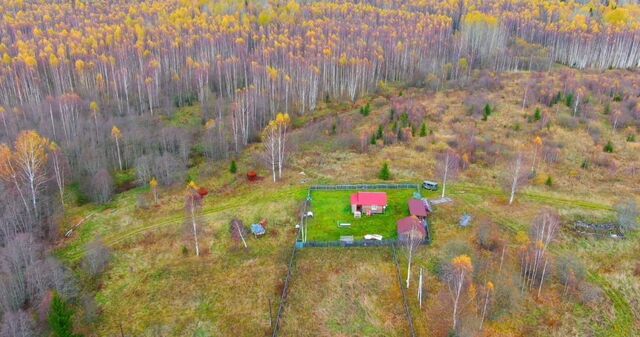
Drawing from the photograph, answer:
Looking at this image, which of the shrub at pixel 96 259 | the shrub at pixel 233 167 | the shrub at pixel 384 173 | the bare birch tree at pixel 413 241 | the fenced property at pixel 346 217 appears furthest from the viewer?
the shrub at pixel 233 167

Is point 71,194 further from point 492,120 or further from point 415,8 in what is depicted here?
point 415,8

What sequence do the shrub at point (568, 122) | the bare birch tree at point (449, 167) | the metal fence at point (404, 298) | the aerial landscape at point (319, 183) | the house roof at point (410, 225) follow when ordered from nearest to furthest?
the metal fence at point (404, 298) < the aerial landscape at point (319, 183) < the house roof at point (410, 225) < the bare birch tree at point (449, 167) < the shrub at point (568, 122)

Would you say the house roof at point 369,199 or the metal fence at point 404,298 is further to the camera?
the house roof at point 369,199

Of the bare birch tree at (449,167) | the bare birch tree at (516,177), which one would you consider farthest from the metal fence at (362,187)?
the bare birch tree at (516,177)

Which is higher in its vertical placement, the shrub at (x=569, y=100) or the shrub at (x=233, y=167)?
the shrub at (x=569, y=100)

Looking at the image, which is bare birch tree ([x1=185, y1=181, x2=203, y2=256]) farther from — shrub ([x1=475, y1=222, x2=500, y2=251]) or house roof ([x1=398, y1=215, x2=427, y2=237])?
shrub ([x1=475, y1=222, x2=500, y2=251])

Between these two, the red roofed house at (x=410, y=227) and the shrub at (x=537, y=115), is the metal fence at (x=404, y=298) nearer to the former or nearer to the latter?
the red roofed house at (x=410, y=227)
